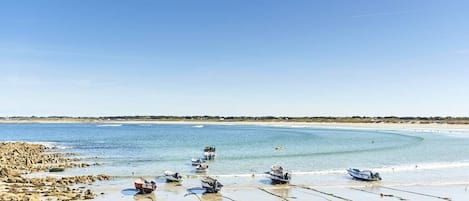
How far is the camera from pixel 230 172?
133ft

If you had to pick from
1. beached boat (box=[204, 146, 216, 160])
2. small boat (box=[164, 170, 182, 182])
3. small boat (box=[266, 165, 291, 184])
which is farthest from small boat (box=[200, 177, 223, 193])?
beached boat (box=[204, 146, 216, 160])

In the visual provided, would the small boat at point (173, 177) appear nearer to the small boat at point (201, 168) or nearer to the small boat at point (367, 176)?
the small boat at point (201, 168)

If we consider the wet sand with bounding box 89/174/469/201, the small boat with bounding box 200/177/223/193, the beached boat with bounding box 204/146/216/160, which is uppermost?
the beached boat with bounding box 204/146/216/160

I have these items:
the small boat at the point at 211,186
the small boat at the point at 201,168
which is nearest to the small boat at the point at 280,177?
the small boat at the point at 211,186

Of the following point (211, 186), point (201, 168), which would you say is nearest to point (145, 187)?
point (211, 186)

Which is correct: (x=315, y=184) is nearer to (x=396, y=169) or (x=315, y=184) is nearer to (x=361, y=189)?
(x=361, y=189)

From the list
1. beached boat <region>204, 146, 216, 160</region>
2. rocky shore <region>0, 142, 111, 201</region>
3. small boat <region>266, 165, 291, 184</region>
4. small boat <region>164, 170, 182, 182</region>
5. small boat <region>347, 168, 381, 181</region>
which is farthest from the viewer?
beached boat <region>204, 146, 216, 160</region>

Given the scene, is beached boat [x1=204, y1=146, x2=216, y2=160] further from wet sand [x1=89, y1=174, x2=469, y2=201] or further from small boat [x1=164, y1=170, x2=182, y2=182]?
small boat [x1=164, y1=170, x2=182, y2=182]

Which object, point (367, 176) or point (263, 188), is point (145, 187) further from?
point (367, 176)

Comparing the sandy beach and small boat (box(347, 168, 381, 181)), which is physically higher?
small boat (box(347, 168, 381, 181))

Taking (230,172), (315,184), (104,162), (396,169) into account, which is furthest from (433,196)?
(104,162)

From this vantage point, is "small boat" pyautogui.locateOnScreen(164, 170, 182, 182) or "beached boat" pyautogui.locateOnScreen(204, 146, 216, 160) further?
"beached boat" pyautogui.locateOnScreen(204, 146, 216, 160)

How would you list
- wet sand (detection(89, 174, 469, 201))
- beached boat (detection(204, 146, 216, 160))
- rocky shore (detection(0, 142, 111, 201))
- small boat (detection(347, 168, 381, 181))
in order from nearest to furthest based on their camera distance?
rocky shore (detection(0, 142, 111, 201)) < wet sand (detection(89, 174, 469, 201)) < small boat (detection(347, 168, 381, 181)) < beached boat (detection(204, 146, 216, 160))

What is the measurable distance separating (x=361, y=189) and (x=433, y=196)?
4.83 meters
